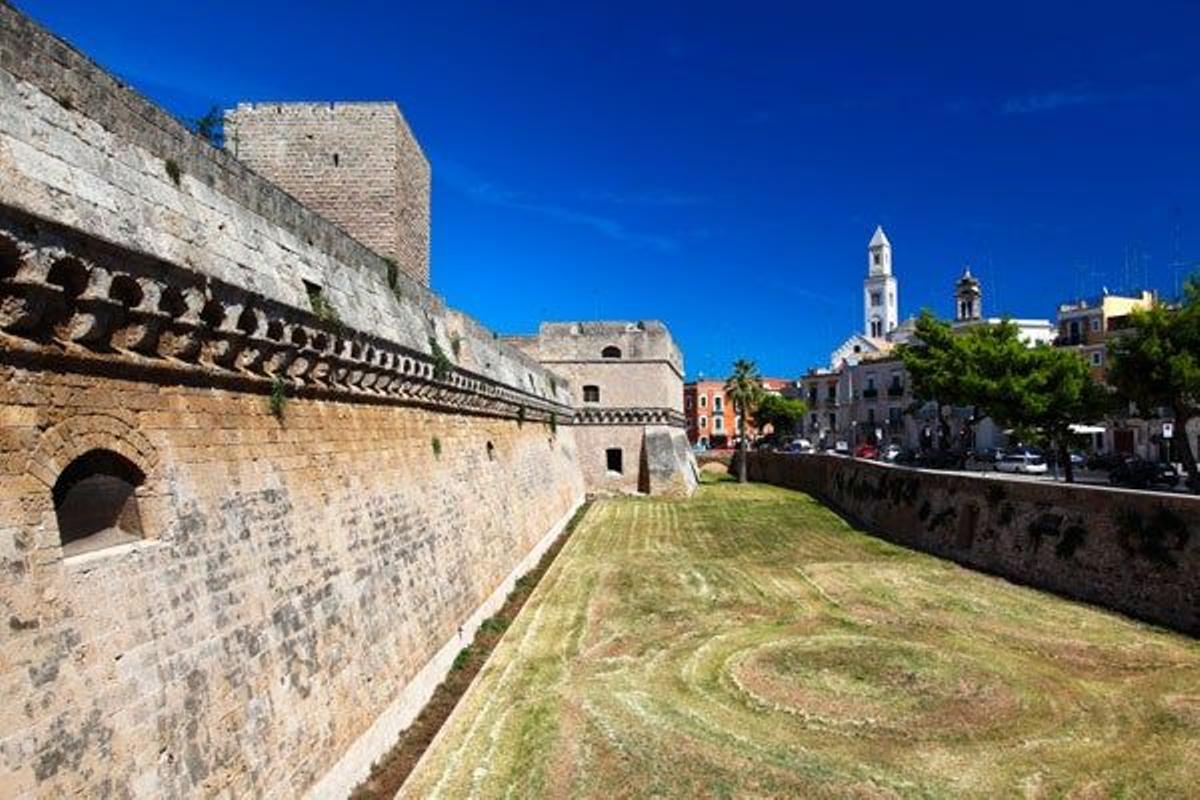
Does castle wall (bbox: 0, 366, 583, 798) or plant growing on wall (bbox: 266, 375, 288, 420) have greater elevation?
plant growing on wall (bbox: 266, 375, 288, 420)

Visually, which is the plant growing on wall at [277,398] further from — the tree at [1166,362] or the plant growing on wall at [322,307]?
the tree at [1166,362]

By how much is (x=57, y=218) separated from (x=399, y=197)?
414 inches

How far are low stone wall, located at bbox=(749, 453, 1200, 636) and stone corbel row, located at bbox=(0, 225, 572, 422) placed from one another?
12861 mm

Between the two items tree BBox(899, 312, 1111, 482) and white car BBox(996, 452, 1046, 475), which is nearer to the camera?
tree BBox(899, 312, 1111, 482)

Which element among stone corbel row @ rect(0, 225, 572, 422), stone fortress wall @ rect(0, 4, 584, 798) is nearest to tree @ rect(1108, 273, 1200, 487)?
stone corbel row @ rect(0, 225, 572, 422)

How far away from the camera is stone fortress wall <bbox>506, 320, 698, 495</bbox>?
4041 centimetres

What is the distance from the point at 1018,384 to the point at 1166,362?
11.6m

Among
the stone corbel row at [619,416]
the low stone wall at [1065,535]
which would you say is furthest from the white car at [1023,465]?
the stone corbel row at [619,416]

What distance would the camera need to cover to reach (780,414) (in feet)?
253

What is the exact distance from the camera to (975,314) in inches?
3034

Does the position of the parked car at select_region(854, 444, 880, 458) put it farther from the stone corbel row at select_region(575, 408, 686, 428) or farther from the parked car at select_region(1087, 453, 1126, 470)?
the stone corbel row at select_region(575, 408, 686, 428)

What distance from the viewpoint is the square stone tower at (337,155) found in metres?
15.6

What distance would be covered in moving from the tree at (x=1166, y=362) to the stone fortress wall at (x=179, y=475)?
20856mm

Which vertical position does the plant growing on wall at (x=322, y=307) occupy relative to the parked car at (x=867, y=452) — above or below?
above
